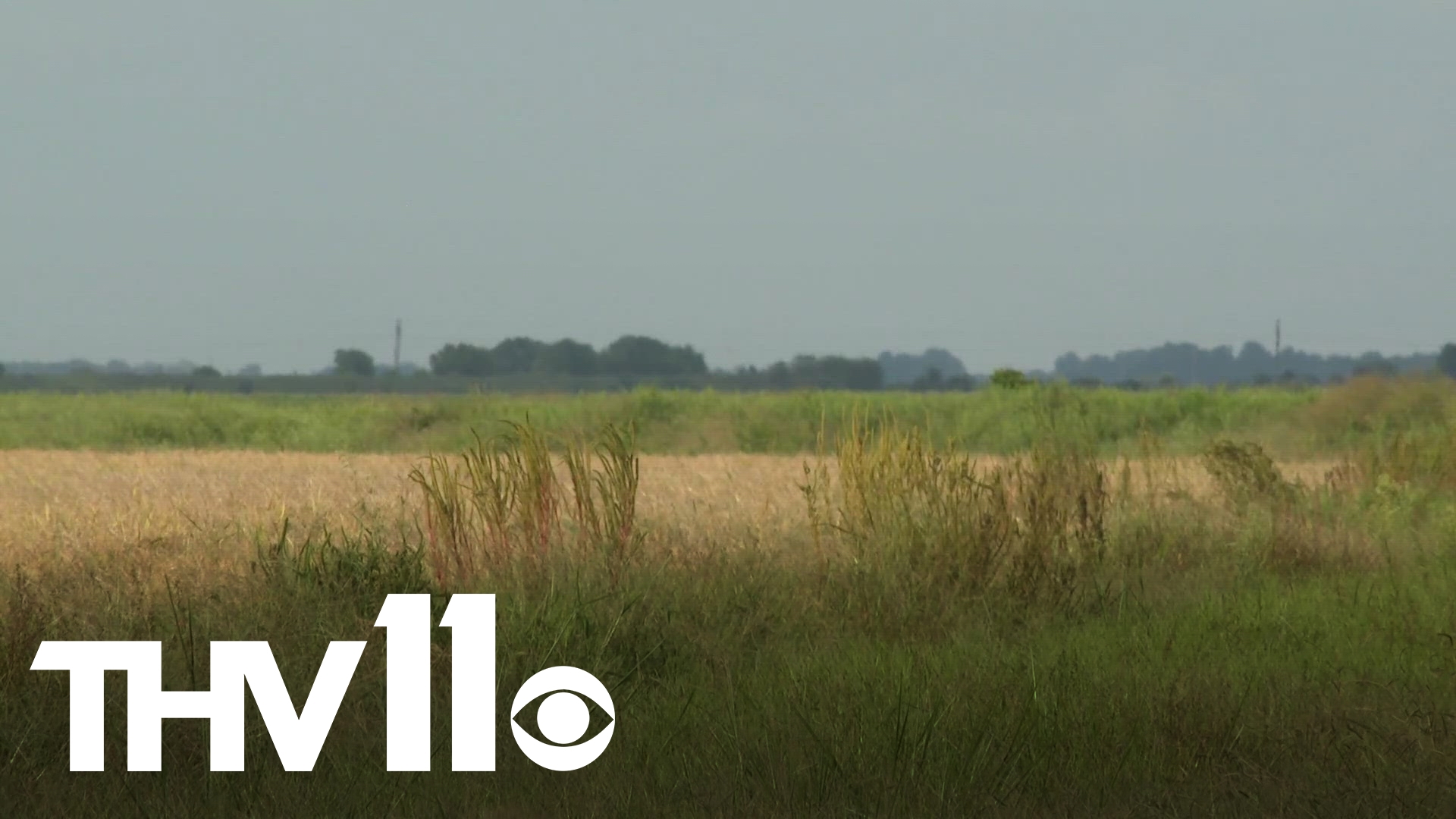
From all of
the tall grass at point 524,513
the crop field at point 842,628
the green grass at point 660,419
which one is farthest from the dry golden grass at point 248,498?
the green grass at point 660,419

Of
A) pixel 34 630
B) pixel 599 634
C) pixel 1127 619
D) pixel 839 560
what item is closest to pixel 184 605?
pixel 34 630

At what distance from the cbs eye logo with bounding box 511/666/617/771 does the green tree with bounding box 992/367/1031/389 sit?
1411 inches

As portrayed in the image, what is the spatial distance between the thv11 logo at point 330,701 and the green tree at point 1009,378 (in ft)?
118

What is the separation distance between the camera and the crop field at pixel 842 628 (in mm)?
4246

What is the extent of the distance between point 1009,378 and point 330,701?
37896 mm

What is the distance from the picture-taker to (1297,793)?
4105 mm

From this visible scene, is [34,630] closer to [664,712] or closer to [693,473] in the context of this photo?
[664,712]

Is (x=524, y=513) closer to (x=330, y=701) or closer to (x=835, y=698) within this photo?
(x=330, y=701)

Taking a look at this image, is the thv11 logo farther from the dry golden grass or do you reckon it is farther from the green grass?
the green grass

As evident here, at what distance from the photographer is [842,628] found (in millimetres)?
7137

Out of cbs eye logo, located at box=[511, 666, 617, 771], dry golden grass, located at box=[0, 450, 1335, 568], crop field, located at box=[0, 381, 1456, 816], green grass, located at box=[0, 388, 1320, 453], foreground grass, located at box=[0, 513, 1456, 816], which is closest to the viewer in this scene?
foreground grass, located at box=[0, 513, 1456, 816]

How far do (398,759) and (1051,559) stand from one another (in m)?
4.75

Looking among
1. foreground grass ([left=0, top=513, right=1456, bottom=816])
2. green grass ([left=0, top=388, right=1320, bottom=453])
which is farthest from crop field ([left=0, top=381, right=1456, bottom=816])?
green grass ([left=0, top=388, right=1320, bottom=453])

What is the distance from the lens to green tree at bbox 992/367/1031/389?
133 ft
